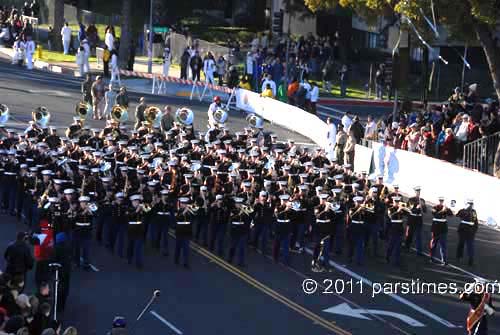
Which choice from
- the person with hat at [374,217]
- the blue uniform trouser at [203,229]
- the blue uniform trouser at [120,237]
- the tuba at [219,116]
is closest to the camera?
the blue uniform trouser at [120,237]

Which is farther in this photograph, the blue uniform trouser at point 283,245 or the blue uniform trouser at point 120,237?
the blue uniform trouser at point 283,245

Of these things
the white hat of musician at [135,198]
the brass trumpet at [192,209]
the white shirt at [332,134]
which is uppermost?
the white shirt at [332,134]

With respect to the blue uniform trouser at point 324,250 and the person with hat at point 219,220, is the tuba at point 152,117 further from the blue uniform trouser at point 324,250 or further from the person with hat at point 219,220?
the blue uniform trouser at point 324,250

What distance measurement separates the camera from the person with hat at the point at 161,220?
78.6 feet

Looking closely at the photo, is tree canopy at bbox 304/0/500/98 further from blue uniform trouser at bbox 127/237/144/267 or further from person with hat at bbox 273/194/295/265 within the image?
blue uniform trouser at bbox 127/237/144/267

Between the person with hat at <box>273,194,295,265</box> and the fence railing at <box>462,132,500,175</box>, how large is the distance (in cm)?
897

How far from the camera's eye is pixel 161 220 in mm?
24047

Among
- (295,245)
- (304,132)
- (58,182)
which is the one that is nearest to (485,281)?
(295,245)

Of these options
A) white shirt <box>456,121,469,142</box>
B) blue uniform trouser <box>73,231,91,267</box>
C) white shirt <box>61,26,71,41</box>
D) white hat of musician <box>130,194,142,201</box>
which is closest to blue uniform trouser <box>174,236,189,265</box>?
white hat of musician <box>130,194,142,201</box>

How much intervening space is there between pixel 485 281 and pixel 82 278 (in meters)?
7.85

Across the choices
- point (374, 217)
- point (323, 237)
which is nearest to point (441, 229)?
point (374, 217)

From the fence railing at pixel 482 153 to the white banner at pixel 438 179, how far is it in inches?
51.7

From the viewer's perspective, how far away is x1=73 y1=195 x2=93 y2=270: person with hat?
2236cm

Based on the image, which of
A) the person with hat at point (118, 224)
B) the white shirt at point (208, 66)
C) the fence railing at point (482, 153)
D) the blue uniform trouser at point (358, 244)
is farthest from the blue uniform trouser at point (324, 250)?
the white shirt at point (208, 66)
